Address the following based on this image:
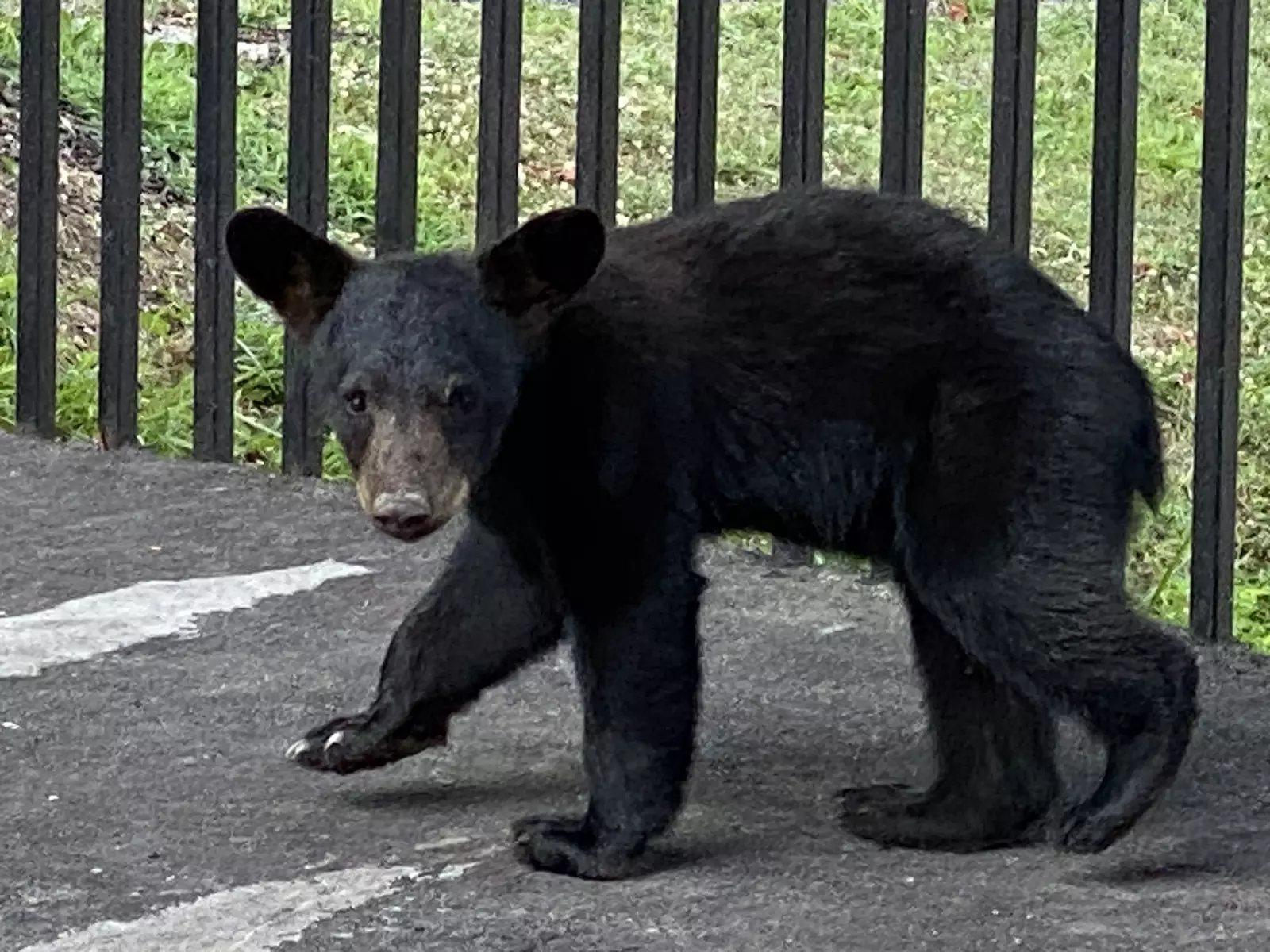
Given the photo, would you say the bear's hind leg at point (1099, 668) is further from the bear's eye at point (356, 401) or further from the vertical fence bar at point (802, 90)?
the vertical fence bar at point (802, 90)

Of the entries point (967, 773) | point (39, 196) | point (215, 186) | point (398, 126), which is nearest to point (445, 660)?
point (967, 773)

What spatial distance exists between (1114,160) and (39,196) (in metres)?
3.38

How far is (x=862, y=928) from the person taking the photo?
379 cm

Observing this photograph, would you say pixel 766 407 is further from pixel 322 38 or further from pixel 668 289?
pixel 322 38

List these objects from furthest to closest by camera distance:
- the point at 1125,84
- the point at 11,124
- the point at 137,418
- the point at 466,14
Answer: the point at 466,14 < the point at 11,124 < the point at 137,418 < the point at 1125,84

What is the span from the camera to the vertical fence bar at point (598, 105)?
6.74 metres

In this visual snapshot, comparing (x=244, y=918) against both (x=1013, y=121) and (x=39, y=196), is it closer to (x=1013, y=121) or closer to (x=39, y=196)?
(x=1013, y=121)

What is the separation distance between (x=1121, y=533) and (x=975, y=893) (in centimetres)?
67

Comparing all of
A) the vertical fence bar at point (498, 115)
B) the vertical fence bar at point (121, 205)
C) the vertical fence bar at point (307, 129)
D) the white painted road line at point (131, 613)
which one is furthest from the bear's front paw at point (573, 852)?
the vertical fence bar at point (121, 205)

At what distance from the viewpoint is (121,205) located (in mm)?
7586

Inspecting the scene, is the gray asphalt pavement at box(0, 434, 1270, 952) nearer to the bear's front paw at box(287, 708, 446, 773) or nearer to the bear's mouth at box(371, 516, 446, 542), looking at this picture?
the bear's front paw at box(287, 708, 446, 773)

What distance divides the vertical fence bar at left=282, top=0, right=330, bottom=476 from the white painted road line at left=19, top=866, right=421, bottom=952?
129 inches

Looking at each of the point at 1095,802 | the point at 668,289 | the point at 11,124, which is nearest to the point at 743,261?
the point at 668,289

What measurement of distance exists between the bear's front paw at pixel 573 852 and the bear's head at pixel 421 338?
1.71ft
